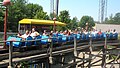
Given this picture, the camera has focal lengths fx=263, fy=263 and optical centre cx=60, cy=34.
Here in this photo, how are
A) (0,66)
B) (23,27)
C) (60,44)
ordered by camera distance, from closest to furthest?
(0,66), (60,44), (23,27)

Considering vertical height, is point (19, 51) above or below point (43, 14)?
below

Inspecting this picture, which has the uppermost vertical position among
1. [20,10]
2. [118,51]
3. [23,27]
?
[20,10]

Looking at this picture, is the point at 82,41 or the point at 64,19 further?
the point at 64,19

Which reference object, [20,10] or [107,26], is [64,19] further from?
[107,26]

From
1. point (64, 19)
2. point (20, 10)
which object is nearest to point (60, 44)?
point (64, 19)

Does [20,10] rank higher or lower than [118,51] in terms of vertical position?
higher

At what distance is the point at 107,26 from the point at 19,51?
57.5 metres

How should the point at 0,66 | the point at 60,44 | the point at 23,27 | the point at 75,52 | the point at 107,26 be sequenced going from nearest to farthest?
the point at 0,66 → the point at 75,52 → the point at 60,44 → the point at 23,27 → the point at 107,26

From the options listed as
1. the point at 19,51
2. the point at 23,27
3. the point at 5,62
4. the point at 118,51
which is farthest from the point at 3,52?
the point at 23,27

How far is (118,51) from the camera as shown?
20.6 meters

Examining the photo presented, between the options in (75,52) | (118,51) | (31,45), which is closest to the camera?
(31,45)

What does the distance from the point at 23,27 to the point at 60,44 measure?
1424 cm

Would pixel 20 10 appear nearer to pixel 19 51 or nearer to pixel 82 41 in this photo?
pixel 82 41

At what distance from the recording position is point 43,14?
52719 millimetres
